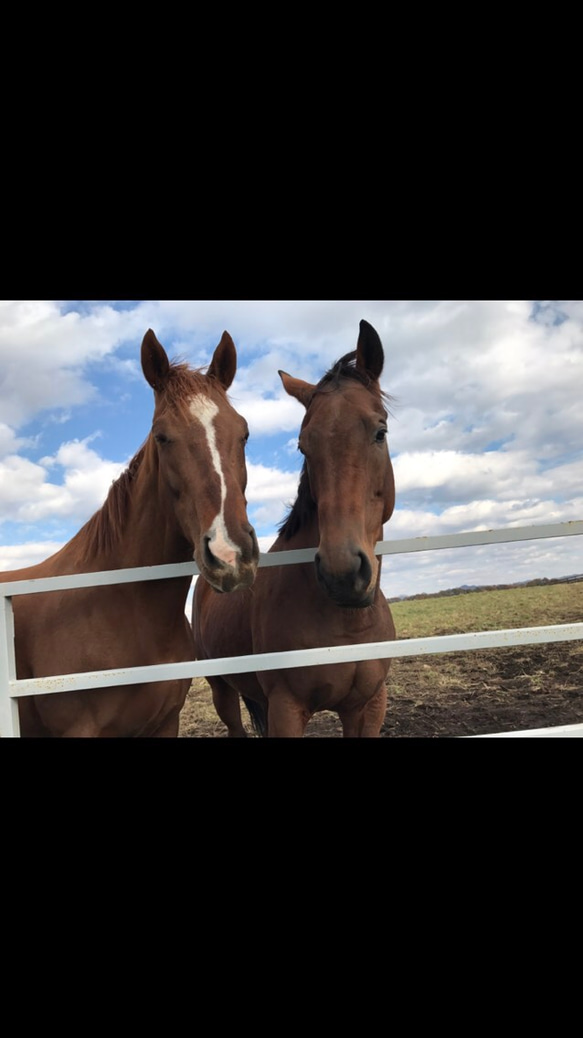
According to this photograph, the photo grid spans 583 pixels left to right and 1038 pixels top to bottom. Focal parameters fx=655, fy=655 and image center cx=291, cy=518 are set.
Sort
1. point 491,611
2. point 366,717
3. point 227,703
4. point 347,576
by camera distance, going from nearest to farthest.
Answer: point 347,576
point 366,717
point 227,703
point 491,611

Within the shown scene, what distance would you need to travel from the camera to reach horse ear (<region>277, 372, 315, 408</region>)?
3561mm

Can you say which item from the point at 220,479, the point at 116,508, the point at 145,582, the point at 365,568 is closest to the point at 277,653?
the point at 365,568

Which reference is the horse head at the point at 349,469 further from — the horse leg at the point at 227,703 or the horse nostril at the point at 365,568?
the horse leg at the point at 227,703

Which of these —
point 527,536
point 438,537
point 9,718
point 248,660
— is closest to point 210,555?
point 248,660

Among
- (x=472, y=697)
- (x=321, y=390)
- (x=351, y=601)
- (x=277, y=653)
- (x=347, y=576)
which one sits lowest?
(x=472, y=697)

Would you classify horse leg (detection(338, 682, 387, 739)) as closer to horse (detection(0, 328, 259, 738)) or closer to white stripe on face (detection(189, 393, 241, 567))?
horse (detection(0, 328, 259, 738))

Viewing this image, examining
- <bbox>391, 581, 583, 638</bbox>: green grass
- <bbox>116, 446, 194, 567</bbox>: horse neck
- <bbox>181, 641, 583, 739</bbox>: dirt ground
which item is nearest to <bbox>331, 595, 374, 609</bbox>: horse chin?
<bbox>116, 446, 194, 567</bbox>: horse neck

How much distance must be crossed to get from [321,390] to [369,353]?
0.35 m

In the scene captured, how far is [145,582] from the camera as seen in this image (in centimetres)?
322

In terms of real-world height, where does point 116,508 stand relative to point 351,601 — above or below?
above

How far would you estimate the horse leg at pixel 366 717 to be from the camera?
3.51 metres

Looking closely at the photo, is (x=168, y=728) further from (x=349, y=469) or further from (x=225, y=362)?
(x=225, y=362)

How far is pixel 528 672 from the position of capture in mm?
9234

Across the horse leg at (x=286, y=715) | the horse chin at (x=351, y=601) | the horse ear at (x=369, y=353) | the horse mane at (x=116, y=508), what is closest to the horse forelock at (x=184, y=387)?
the horse mane at (x=116, y=508)
